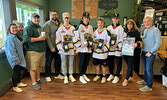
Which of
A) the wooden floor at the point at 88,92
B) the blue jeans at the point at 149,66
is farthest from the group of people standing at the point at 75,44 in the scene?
the wooden floor at the point at 88,92

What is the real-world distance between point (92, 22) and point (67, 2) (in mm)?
1293

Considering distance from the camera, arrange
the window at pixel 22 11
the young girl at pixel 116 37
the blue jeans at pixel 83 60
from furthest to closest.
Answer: the window at pixel 22 11, the blue jeans at pixel 83 60, the young girl at pixel 116 37

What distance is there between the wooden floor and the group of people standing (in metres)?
0.12

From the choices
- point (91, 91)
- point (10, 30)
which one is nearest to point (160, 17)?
point (91, 91)

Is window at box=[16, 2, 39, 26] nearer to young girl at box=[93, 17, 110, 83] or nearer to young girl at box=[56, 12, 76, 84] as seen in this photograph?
young girl at box=[56, 12, 76, 84]

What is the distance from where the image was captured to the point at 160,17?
3965 millimetres

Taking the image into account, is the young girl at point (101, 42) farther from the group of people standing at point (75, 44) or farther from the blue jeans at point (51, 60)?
the blue jeans at point (51, 60)

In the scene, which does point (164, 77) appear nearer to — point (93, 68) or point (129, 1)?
point (93, 68)

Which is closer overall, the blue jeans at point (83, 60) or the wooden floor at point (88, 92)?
the wooden floor at point (88, 92)

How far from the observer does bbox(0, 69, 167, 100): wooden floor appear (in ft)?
7.43

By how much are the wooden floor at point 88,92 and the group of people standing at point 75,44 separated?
0.12 meters

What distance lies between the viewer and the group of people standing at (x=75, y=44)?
7.44 ft

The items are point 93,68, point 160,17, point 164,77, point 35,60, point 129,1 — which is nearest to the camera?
point 35,60

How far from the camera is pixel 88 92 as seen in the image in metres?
2.43
